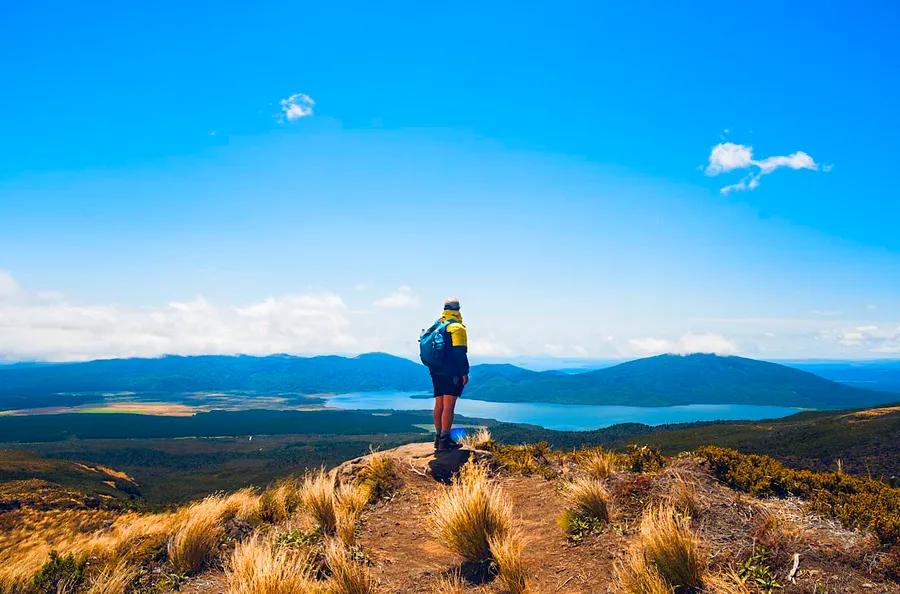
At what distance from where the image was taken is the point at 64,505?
35000 millimetres

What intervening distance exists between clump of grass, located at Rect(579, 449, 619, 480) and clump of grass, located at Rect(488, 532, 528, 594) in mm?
3709

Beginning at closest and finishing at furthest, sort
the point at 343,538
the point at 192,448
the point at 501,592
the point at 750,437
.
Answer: the point at 501,592
the point at 343,538
the point at 750,437
the point at 192,448

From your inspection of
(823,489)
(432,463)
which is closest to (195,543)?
(432,463)

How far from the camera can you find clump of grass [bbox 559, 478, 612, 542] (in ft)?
23.8

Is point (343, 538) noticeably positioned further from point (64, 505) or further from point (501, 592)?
point (64, 505)

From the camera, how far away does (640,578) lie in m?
5.17

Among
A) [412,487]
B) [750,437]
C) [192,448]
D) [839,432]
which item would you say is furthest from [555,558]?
[192,448]

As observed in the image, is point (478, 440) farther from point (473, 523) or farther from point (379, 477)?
point (473, 523)

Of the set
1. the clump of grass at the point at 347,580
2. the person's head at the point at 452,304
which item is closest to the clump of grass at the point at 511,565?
the clump of grass at the point at 347,580

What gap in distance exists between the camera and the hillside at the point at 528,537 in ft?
17.5

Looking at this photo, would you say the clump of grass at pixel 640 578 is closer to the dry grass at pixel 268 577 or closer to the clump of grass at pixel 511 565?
the clump of grass at pixel 511 565

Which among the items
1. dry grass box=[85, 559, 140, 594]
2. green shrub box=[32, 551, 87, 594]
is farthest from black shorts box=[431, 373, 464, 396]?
green shrub box=[32, 551, 87, 594]

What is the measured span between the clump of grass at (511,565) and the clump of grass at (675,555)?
1505mm

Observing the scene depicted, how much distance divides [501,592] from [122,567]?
664 cm
